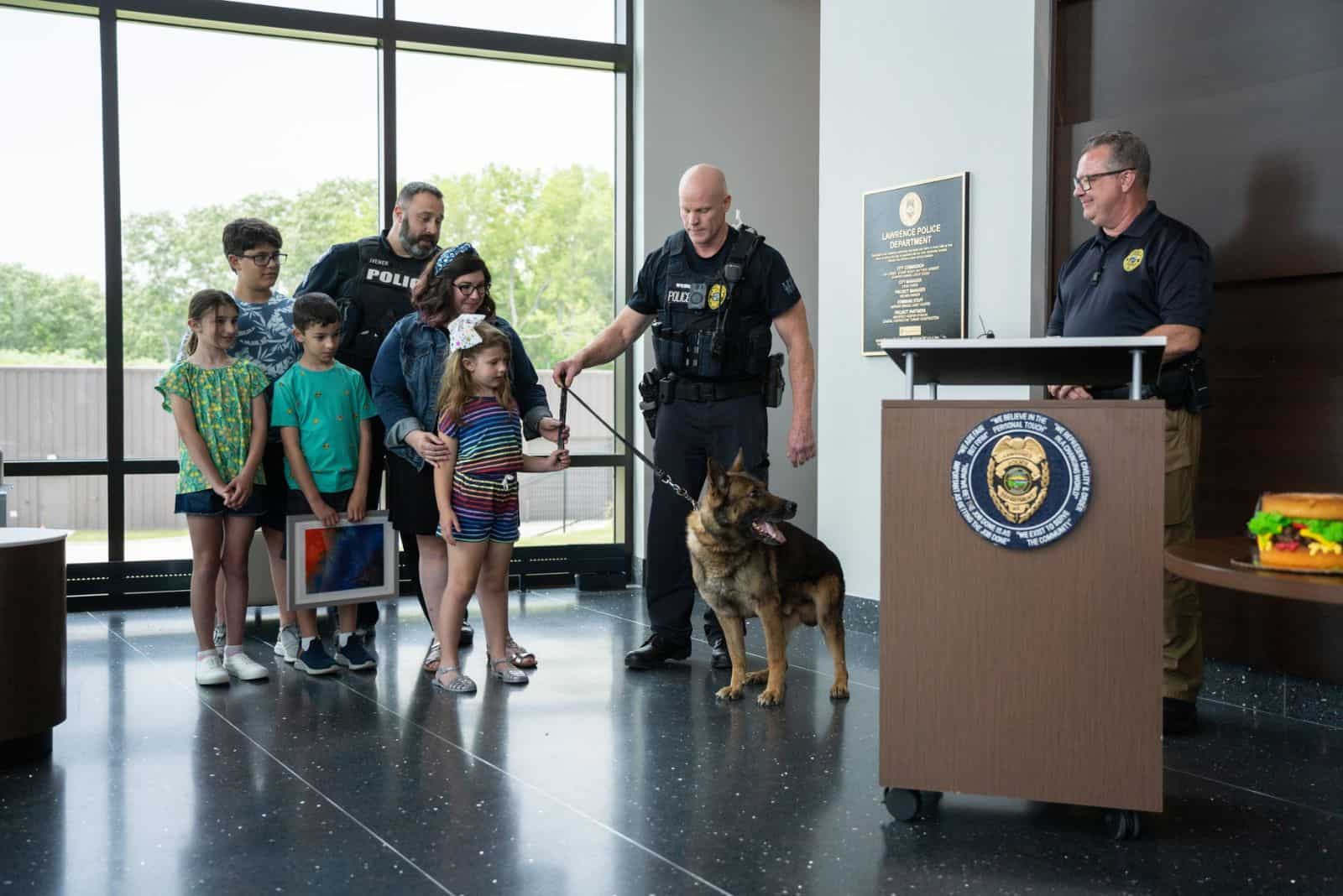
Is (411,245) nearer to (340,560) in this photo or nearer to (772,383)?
(340,560)

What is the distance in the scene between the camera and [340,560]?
447 centimetres

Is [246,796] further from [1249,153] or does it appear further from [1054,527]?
[1249,153]

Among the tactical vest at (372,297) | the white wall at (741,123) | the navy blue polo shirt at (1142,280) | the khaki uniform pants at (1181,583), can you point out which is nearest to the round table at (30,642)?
the tactical vest at (372,297)

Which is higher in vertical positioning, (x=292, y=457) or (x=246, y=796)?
(x=292, y=457)

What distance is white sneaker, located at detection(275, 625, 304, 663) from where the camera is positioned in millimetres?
4637

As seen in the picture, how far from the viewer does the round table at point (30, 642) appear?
10.5 ft

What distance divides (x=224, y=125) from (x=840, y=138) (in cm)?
332

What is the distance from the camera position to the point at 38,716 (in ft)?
10.8

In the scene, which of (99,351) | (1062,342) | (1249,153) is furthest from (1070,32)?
(99,351)

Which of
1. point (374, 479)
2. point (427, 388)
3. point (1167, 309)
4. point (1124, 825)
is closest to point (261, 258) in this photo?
point (427, 388)

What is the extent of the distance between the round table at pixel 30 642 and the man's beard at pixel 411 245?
193cm

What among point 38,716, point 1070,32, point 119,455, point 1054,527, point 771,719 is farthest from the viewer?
point 119,455

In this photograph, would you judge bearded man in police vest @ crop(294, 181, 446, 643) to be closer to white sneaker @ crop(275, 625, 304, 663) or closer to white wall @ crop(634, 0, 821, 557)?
white sneaker @ crop(275, 625, 304, 663)

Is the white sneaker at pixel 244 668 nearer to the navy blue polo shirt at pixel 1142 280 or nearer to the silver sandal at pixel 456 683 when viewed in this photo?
the silver sandal at pixel 456 683
